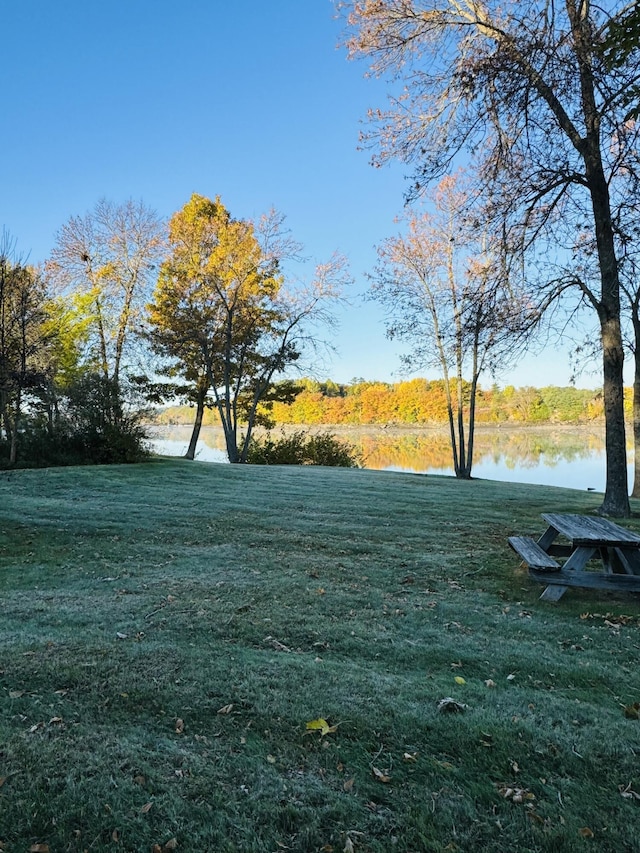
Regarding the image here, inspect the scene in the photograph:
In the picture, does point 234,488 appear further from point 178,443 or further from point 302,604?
point 178,443

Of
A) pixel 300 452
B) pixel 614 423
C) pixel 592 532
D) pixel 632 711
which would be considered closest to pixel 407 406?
pixel 300 452

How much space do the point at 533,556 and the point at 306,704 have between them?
2.68m

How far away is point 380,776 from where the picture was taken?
197 centimetres

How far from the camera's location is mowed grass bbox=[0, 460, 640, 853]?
1.75 m

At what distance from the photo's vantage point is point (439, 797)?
188cm

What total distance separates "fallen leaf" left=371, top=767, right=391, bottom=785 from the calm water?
1415 centimetres

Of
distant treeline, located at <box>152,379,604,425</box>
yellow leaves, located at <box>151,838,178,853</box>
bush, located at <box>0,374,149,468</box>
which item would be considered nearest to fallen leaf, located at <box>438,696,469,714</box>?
yellow leaves, located at <box>151,838,178,853</box>

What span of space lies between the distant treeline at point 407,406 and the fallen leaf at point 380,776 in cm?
3779

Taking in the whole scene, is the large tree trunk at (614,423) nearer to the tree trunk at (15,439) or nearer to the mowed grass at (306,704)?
the mowed grass at (306,704)

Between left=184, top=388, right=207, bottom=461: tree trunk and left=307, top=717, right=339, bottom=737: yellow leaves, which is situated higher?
left=184, top=388, right=207, bottom=461: tree trunk

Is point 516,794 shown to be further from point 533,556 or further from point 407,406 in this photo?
point 407,406

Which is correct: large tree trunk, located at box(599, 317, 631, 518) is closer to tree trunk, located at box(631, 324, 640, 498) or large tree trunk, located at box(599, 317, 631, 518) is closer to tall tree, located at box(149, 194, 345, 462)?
tree trunk, located at box(631, 324, 640, 498)

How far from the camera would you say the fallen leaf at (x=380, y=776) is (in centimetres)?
196

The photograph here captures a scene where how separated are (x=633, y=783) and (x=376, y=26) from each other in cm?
994
